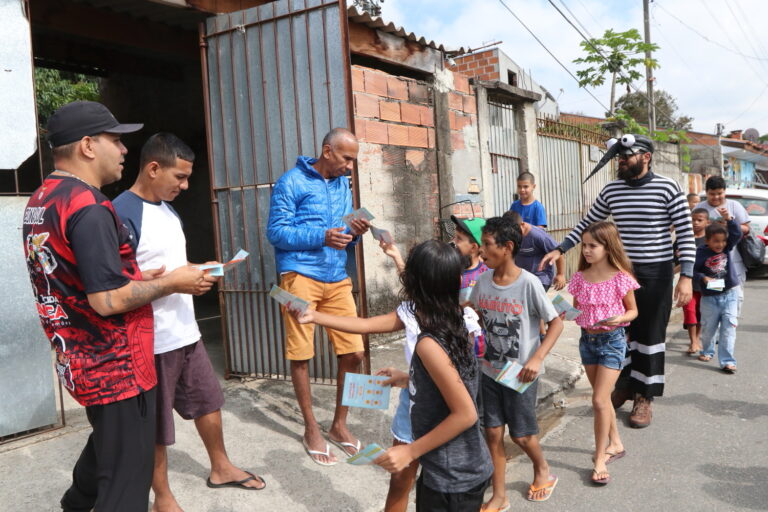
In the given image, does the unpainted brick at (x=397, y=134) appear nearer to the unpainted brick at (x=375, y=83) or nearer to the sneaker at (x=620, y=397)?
the unpainted brick at (x=375, y=83)

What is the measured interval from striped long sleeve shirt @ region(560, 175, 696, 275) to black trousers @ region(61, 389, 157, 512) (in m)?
3.34

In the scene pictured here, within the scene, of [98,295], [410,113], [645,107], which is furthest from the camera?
[645,107]

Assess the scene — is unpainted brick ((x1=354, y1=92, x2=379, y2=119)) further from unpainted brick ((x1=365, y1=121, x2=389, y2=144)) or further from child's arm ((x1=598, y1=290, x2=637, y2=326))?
child's arm ((x1=598, y1=290, x2=637, y2=326))

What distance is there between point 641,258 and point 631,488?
1.56 meters

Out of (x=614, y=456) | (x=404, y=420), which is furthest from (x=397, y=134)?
(x=404, y=420)

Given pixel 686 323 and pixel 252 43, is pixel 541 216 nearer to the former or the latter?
pixel 686 323

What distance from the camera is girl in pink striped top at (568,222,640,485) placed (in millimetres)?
3570

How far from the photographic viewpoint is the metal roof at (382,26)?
578 cm

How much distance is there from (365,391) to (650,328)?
2749mm

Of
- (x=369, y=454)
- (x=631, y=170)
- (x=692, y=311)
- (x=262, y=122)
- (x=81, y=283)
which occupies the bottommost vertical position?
(x=692, y=311)

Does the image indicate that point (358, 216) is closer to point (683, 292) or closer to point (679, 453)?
point (683, 292)

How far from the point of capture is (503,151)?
8695mm

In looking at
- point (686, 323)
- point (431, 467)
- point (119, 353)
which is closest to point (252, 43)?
point (119, 353)

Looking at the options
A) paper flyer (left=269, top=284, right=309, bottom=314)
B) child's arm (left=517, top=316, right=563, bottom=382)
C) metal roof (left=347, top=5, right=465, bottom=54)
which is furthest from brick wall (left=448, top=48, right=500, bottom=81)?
paper flyer (left=269, top=284, right=309, bottom=314)
